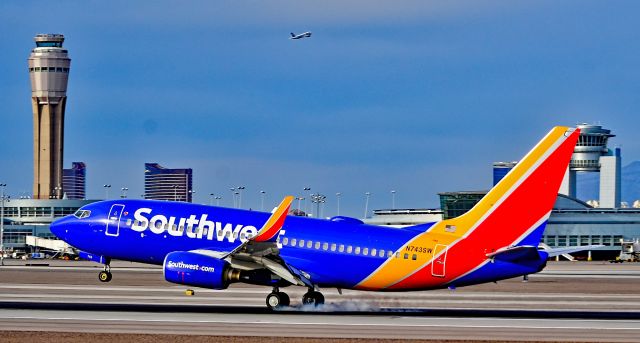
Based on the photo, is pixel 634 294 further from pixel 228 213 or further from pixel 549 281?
pixel 228 213

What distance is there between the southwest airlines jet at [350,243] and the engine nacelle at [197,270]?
0.04m

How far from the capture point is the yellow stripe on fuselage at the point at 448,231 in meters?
48.5

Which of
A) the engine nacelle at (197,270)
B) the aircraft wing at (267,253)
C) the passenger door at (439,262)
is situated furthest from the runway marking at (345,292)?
the engine nacelle at (197,270)

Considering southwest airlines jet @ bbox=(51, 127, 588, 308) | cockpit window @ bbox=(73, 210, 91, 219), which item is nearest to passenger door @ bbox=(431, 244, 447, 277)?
southwest airlines jet @ bbox=(51, 127, 588, 308)

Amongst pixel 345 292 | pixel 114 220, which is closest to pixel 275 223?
pixel 114 220

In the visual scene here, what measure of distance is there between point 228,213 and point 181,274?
15.6ft

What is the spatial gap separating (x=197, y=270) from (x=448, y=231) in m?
11.6

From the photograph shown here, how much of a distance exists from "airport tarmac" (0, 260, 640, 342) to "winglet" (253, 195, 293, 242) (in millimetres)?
3462

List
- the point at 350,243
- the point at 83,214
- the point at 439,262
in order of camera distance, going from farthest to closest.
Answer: the point at 83,214, the point at 350,243, the point at 439,262

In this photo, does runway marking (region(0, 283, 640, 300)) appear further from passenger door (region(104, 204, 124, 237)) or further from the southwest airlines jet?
the southwest airlines jet

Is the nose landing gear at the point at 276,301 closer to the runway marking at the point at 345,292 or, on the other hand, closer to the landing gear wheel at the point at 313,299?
the landing gear wheel at the point at 313,299

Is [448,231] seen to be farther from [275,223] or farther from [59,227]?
[59,227]

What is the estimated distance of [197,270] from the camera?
49.0m

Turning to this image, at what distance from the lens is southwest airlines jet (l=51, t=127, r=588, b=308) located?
4844cm
